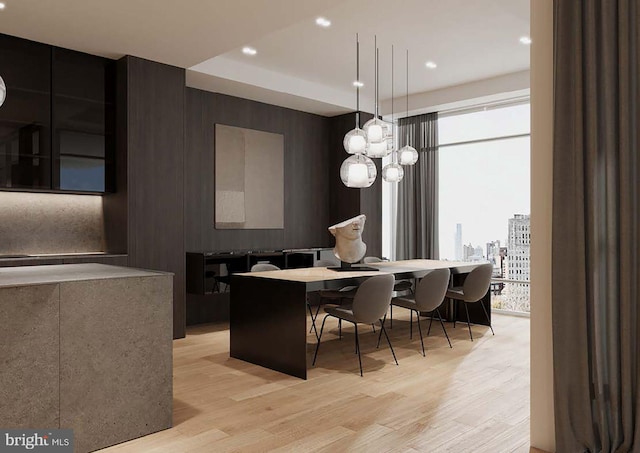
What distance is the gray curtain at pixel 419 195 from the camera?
787cm

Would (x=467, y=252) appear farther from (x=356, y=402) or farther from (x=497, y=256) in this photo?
(x=356, y=402)

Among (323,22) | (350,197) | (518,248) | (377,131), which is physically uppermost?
(323,22)

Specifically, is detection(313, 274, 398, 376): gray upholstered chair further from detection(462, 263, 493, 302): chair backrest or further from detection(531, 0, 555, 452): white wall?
detection(531, 0, 555, 452): white wall

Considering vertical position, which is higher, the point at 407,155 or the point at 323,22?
the point at 323,22

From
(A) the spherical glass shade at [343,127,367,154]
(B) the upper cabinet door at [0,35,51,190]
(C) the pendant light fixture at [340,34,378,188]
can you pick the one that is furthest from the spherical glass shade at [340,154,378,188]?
(B) the upper cabinet door at [0,35,51,190]

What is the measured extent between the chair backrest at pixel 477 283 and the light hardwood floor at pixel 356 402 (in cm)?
49

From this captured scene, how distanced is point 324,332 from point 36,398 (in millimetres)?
3546

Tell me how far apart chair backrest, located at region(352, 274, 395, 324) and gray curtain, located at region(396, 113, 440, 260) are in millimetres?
3666

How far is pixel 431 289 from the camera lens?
4891 millimetres

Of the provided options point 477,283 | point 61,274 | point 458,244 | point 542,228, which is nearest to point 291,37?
point 477,283

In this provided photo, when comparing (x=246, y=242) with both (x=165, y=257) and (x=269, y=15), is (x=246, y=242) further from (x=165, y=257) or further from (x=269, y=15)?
(x=269, y=15)

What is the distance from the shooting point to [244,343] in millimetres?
4551

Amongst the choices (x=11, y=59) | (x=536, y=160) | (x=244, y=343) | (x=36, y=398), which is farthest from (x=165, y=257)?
(x=536, y=160)

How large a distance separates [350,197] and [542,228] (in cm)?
531
